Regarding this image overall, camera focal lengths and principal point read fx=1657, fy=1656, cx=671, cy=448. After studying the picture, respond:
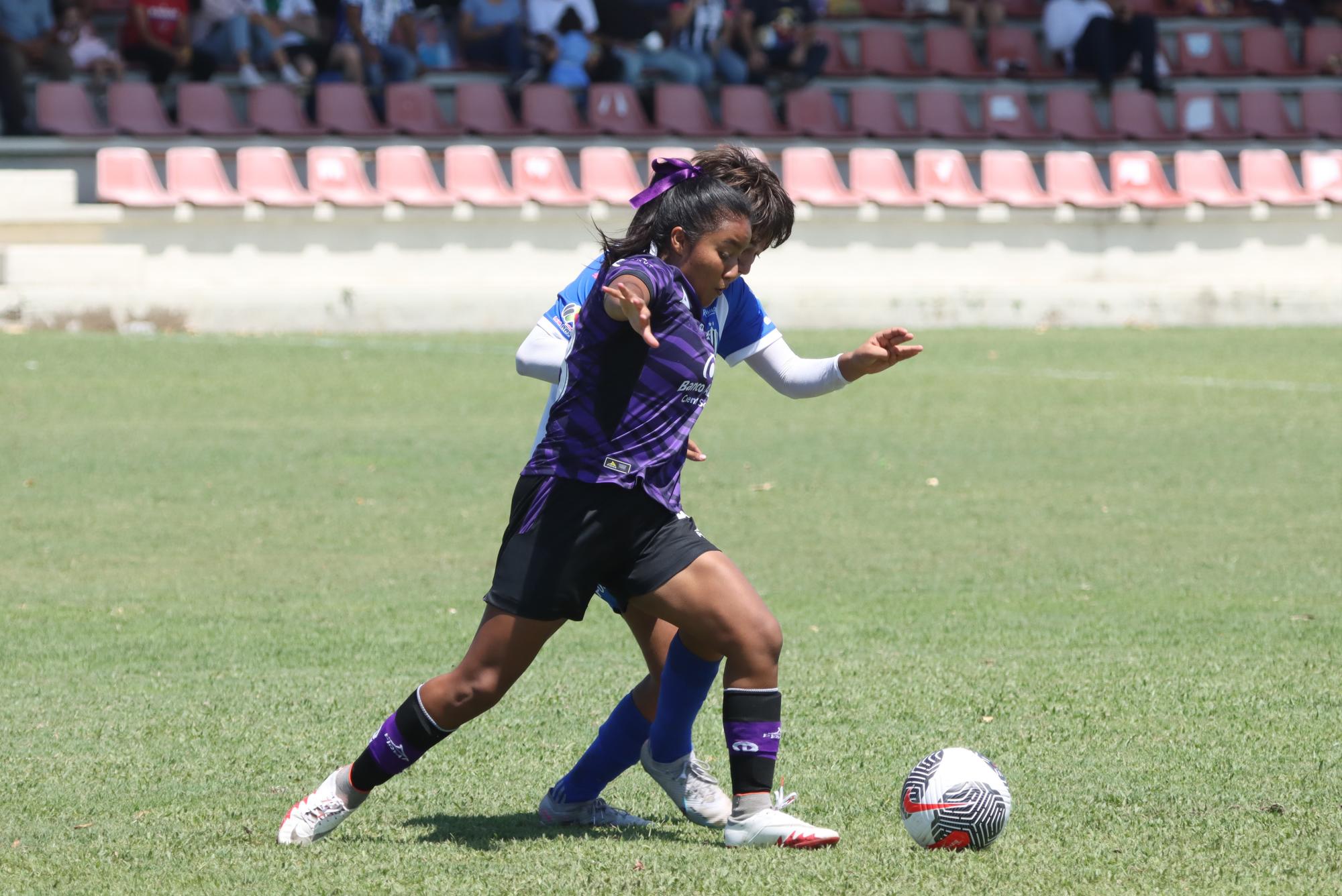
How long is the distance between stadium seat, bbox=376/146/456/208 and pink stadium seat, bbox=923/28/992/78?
8.86 meters

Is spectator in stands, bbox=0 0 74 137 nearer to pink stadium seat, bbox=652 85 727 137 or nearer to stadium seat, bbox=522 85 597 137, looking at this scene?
stadium seat, bbox=522 85 597 137

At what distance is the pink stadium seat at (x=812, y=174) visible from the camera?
20812 millimetres

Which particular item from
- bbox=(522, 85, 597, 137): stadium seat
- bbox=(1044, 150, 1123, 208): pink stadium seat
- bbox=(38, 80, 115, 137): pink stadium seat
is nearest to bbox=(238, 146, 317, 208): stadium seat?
bbox=(38, 80, 115, 137): pink stadium seat

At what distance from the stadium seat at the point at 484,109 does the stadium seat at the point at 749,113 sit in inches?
111

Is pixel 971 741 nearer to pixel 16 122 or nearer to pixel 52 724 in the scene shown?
pixel 52 724

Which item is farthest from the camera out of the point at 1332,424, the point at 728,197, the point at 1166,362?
the point at 1166,362

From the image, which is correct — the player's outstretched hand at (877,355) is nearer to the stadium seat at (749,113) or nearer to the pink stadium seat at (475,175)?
the pink stadium seat at (475,175)

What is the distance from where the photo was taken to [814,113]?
23188 mm

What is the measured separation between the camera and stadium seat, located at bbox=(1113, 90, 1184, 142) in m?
24.2

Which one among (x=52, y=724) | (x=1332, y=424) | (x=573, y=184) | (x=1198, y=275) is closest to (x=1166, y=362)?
(x=1332, y=424)

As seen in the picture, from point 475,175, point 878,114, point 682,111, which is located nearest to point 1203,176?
point 878,114

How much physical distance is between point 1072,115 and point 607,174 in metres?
7.73

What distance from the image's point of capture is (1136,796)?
4.57 m

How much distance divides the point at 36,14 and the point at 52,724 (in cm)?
1745
